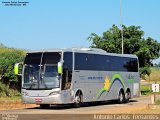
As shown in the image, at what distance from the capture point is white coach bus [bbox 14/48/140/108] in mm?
24938

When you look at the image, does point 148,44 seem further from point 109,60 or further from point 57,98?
point 57,98

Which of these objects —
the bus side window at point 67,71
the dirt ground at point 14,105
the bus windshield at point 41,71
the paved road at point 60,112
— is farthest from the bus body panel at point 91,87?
the dirt ground at point 14,105

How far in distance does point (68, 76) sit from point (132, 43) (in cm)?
2189

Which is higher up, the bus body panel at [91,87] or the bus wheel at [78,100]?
the bus body panel at [91,87]

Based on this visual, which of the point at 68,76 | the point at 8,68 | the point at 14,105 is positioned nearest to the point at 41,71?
the point at 68,76

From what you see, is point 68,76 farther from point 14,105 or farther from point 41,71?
point 14,105

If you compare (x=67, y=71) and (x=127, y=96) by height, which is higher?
(x=67, y=71)

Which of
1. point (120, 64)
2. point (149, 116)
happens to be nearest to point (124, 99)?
point (120, 64)

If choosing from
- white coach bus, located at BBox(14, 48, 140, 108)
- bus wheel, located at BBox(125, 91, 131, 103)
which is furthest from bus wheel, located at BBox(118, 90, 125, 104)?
white coach bus, located at BBox(14, 48, 140, 108)

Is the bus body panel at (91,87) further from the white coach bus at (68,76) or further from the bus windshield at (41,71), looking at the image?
the bus windshield at (41,71)

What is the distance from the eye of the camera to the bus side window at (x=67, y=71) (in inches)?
993

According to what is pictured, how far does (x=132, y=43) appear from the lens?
4644cm

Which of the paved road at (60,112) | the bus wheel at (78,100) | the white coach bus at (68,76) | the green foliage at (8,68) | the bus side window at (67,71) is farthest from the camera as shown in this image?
the green foliage at (8,68)

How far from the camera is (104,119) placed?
18.6 metres
